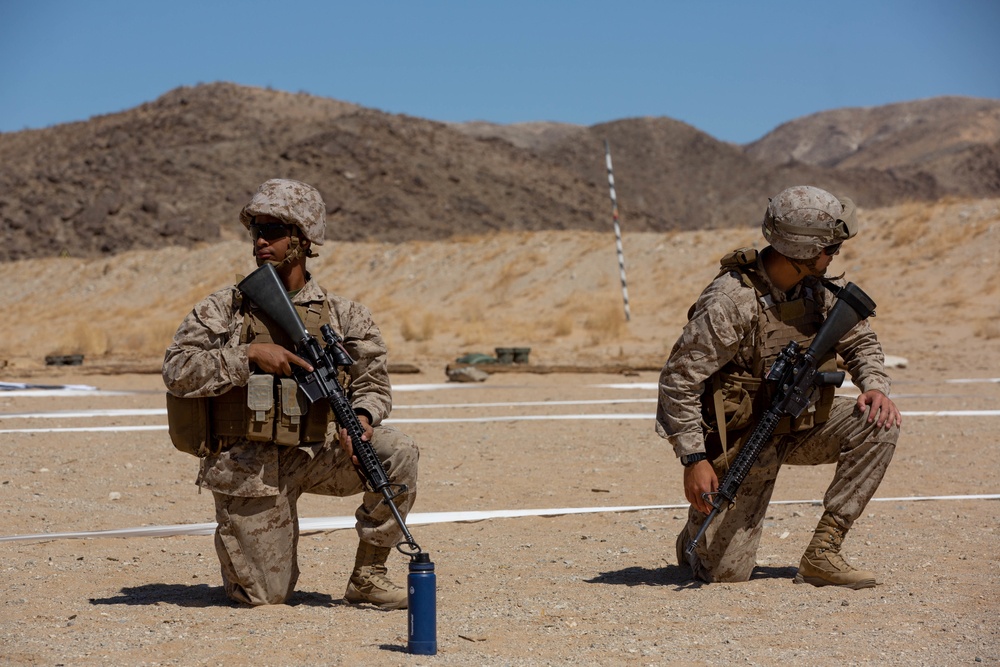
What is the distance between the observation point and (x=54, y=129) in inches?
2643

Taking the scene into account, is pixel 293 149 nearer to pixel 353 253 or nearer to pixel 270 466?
pixel 353 253

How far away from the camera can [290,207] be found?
4742mm

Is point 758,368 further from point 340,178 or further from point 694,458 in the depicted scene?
point 340,178

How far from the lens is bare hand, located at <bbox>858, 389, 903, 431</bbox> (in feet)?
16.6

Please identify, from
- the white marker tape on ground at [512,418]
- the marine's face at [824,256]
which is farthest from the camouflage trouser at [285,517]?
the white marker tape on ground at [512,418]

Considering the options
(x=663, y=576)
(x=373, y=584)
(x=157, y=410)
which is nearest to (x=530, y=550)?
(x=663, y=576)

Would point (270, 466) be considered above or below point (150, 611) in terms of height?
above

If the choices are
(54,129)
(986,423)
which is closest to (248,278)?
(986,423)

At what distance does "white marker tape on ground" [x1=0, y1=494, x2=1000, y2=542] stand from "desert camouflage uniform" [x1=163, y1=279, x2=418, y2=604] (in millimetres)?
1689

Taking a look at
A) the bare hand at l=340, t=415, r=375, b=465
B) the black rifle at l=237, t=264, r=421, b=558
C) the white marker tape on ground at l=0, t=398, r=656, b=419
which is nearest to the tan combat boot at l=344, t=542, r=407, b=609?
the black rifle at l=237, t=264, r=421, b=558

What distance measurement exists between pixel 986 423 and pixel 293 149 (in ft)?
153

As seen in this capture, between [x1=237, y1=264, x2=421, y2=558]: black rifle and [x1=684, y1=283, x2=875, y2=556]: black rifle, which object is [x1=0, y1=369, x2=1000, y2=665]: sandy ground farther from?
[x1=237, y1=264, x2=421, y2=558]: black rifle

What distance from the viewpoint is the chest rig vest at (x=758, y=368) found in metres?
5.08

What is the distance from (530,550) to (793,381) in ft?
5.67
